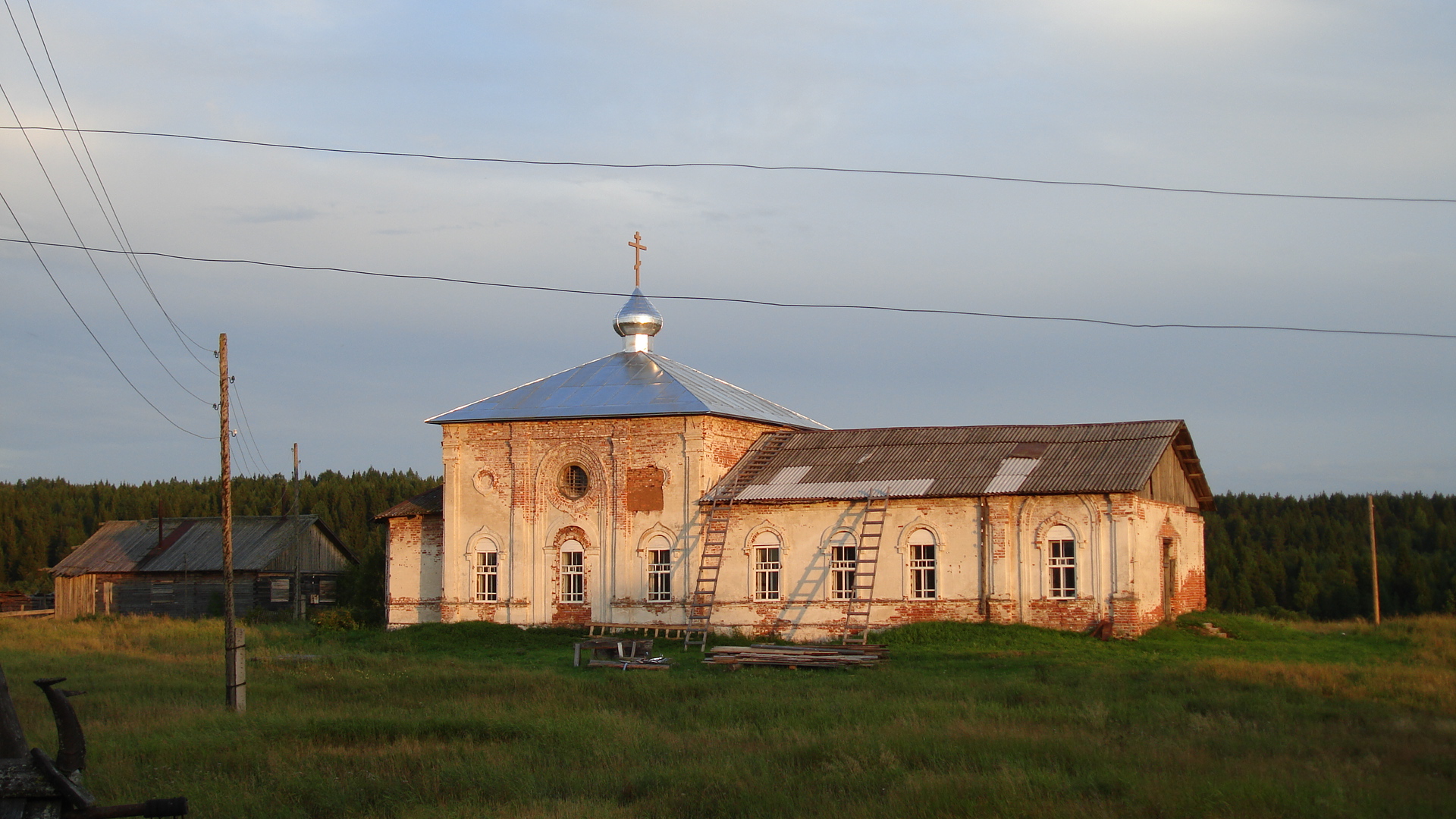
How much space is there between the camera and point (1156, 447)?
26.1 m

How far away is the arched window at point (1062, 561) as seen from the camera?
993 inches

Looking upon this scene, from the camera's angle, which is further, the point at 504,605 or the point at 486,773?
the point at 504,605

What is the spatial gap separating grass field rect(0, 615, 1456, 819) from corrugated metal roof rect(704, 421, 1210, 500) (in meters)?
3.37

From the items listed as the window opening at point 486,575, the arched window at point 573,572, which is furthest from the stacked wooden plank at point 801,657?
the window opening at point 486,575

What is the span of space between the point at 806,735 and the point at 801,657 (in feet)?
26.5

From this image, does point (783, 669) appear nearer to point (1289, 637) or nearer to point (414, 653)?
point (414, 653)

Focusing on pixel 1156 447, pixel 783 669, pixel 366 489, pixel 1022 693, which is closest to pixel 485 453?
pixel 783 669

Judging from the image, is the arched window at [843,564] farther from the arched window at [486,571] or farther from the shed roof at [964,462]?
the arched window at [486,571]

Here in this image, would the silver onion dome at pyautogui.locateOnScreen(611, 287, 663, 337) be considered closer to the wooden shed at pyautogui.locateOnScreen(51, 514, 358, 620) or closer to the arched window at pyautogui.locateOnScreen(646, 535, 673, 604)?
the arched window at pyautogui.locateOnScreen(646, 535, 673, 604)

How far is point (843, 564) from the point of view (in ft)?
88.7

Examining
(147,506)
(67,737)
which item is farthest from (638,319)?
(147,506)

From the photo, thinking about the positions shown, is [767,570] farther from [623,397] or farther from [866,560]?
[623,397]

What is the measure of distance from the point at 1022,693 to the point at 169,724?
10.2 metres

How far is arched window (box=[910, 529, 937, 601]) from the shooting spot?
2634 cm
